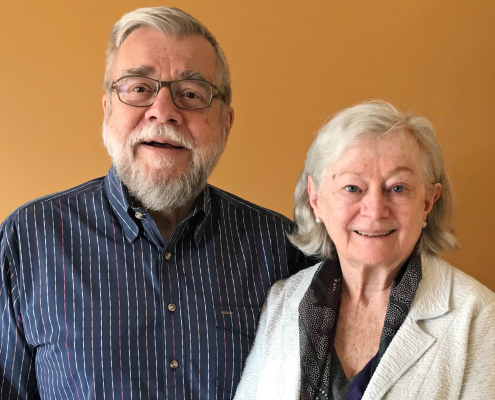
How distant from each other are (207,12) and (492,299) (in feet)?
5.32

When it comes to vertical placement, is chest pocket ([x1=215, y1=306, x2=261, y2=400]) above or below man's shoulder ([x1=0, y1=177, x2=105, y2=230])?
below

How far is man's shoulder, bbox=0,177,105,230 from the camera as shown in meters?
1.68

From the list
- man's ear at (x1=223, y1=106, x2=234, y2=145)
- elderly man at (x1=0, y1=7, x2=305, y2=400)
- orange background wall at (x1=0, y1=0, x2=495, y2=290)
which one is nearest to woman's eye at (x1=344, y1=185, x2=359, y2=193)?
elderly man at (x1=0, y1=7, x2=305, y2=400)

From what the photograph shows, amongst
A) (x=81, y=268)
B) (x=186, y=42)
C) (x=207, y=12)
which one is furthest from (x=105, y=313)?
(x=207, y=12)

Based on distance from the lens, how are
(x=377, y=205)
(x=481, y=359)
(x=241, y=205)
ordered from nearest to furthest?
(x=481, y=359)
(x=377, y=205)
(x=241, y=205)

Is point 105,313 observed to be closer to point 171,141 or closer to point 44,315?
point 44,315

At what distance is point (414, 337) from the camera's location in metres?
1.42

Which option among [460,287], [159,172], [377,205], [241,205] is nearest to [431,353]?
[460,287]

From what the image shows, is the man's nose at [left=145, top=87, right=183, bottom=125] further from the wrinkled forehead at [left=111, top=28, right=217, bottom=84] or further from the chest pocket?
the chest pocket

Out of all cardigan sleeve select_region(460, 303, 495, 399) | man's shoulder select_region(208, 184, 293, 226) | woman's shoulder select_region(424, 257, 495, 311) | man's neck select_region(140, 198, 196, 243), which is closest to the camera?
cardigan sleeve select_region(460, 303, 495, 399)

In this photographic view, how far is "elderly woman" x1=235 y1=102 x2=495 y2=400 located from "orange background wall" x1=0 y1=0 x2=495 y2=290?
2.70 feet

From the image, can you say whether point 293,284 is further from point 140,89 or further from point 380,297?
point 140,89

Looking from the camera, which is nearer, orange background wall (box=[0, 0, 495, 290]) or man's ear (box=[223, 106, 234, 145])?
man's ear (box=[223, 106, 234, 145])

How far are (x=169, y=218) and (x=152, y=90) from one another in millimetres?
416
